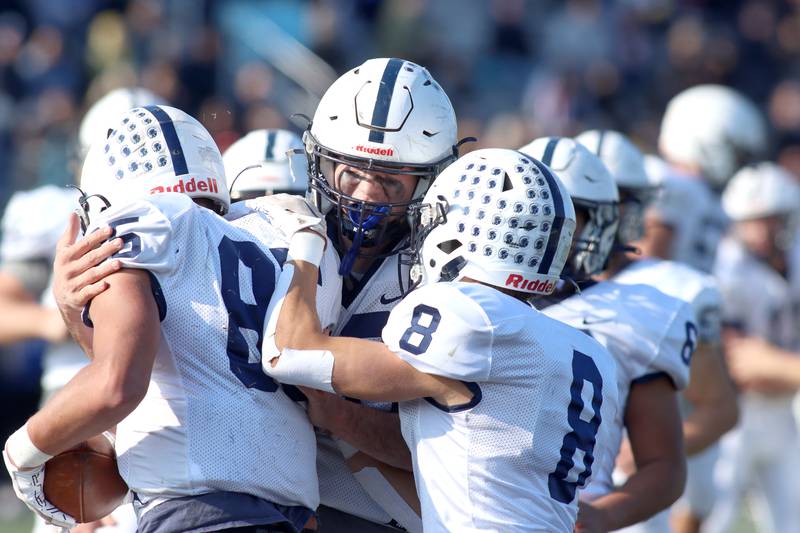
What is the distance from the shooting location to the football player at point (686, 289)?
4578mm

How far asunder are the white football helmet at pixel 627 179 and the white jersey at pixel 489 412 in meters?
1.76

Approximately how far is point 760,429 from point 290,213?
16.1 ft

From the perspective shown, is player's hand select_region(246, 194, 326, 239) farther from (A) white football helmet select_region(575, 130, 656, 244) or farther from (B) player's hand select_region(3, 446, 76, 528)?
(A) white football helmet select_region(575, 130, 656, 244)

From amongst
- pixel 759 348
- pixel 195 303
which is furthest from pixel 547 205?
pixel 759 348

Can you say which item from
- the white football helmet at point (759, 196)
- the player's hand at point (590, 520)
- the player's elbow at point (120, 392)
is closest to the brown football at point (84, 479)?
the player's elbow at point (120, 392)

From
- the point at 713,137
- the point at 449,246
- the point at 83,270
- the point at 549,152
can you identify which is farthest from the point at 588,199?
the point at 713,137

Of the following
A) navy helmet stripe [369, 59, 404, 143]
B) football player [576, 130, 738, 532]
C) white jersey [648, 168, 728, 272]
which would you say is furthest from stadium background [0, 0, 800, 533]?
navy helmet stripe [369, 59, 404, 143]

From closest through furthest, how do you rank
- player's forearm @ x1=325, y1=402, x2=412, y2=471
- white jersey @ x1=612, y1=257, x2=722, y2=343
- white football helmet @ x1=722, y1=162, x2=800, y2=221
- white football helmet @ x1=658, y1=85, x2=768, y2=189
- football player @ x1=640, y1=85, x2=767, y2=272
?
player's forearm @ x1=325, y1=402, x2=412, y2=471 → white jersey @ x1=612, y1=257, x2=722, y2=343 → football player @ x1=640, y1=85, x2=767, y2=272 → white football helmet @ x1=658, y1=85, x2=768, y2=189 → white football helmet @ x1=722, y1=162, x2=800, y2=221

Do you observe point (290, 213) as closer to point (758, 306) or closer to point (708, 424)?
point (708, 424)

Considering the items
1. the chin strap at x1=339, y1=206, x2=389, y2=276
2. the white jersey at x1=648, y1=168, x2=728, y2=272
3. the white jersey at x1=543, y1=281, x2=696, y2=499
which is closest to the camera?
the chin strap at x1=339, y1=206, x2=389, y2=276

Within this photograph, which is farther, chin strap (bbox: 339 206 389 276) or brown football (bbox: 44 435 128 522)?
chin strap (bbox: 339 206 389 276)

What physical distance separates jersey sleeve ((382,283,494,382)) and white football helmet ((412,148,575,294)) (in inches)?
7.7

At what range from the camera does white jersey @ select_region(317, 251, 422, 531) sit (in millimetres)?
3535

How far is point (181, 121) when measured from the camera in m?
3.35
